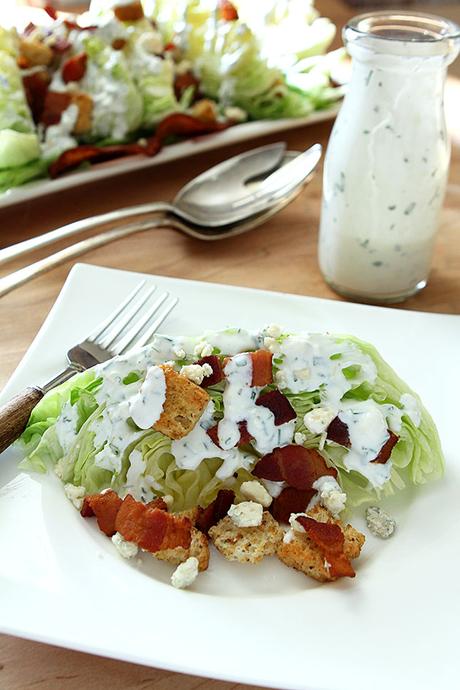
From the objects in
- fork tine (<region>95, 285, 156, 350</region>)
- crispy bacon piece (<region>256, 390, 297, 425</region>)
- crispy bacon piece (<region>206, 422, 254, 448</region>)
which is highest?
crispy bacon piece (<region>256, 390, 297, 425</region>)

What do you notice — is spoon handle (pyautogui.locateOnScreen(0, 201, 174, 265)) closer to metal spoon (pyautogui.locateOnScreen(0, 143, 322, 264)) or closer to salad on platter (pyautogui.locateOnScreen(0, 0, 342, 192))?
metal spoon (pyautogui.locateOnScreen(0, 143, 322, 264))

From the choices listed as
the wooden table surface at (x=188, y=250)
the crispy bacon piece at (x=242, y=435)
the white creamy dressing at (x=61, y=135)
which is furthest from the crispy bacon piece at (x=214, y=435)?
the white creamy dressing at (x=61, y=135)

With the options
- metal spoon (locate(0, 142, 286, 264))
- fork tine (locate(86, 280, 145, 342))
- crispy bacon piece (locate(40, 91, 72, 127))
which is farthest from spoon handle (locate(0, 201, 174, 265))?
crispy bacon piece (locate(40, 91, 72, 127))

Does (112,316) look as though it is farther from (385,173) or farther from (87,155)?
(87,155)

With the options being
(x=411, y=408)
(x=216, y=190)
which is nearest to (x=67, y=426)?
(x=411, y=408)

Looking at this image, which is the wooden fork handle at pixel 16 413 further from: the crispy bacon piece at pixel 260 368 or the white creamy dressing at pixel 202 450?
the crispy bacon piece at pixel 260 368

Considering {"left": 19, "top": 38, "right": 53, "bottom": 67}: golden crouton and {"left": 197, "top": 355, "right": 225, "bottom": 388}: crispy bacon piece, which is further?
{"left": 19, "top": 38, "right": 53, "bottom": 67}: golden crouton
